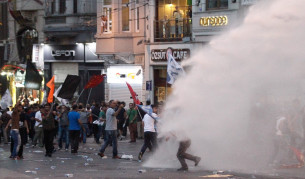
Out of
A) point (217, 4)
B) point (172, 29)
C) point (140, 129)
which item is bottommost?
point (140, 129)

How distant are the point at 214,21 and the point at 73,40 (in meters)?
11.3

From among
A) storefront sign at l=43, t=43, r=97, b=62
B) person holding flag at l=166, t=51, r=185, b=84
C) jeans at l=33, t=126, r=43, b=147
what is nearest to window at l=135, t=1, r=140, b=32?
storefront sign at l=43, t=43, r=97, b=62

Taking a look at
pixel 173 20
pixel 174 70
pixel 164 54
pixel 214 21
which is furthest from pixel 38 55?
pixel 174 70

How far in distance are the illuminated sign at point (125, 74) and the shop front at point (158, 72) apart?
95cm

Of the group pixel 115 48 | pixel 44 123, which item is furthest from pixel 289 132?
pixel 115 48

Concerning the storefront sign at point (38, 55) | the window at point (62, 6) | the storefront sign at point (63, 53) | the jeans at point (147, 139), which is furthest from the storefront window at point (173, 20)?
the jeans at point (147, 139)

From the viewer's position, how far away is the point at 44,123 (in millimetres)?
20000

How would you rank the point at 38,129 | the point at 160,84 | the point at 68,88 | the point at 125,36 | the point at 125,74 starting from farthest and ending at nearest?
the point at 125,74, the point at 125,36, the point at 160,84, the point at 68,88, the point at 38,129

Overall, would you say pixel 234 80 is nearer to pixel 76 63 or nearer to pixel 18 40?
pixel 76 63

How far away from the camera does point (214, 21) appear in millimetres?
29906

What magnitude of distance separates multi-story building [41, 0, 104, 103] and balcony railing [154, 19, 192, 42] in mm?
5215

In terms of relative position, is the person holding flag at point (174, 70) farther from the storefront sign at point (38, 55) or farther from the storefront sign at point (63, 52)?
the storefront sign at point (38, 55)

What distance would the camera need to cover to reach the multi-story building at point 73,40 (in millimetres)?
37438

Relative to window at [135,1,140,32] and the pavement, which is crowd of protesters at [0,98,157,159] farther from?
window at [135,1,140,32]
